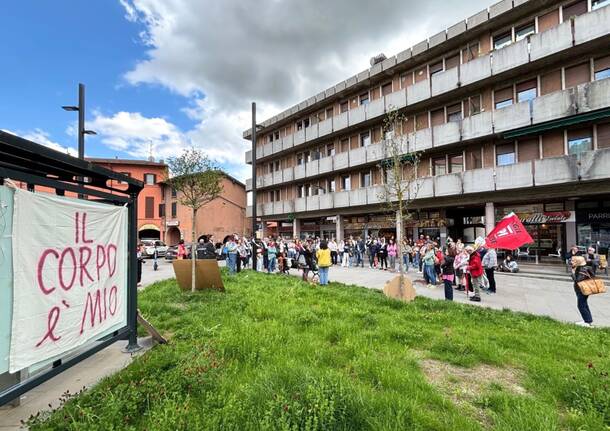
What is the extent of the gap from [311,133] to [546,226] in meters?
19.4

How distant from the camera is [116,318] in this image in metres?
4.11

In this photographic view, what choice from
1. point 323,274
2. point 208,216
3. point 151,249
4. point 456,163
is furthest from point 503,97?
point 208,216

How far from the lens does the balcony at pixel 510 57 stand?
16625 millimetres

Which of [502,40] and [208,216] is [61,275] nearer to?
[502,40]

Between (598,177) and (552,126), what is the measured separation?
3266mm

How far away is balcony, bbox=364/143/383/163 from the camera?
22.7m

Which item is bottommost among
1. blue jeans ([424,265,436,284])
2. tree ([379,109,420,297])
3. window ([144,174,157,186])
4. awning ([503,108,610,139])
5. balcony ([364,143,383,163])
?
blue jeans ([424,265,436,284])

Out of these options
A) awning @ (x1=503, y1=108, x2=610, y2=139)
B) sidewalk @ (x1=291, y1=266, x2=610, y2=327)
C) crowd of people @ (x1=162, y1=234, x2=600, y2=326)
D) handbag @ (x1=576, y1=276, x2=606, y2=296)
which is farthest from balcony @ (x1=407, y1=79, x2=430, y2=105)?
handbag @ (x1=576, y1=276, x2=606, y2=296)

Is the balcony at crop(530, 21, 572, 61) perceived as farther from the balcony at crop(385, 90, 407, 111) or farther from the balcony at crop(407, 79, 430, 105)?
the balcony at crop(385, 90, 407, 111)

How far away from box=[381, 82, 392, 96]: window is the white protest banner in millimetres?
23983

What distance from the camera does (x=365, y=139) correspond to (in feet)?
83.6

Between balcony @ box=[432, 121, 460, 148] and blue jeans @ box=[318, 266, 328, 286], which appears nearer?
blue jeans @ box=[318, 266, 328, 286]

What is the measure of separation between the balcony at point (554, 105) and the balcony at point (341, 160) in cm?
1258

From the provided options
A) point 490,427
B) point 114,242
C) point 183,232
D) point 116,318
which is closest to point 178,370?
point 116,318
